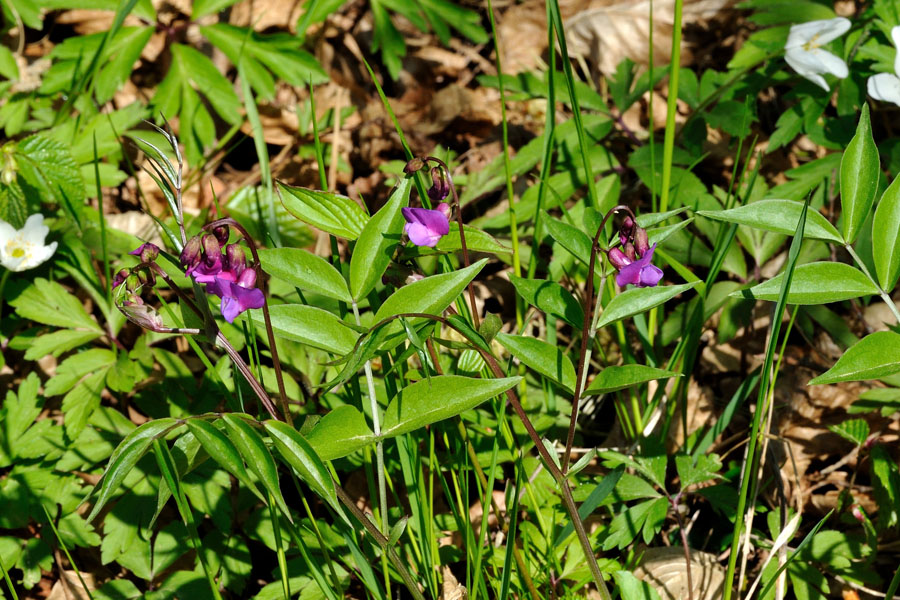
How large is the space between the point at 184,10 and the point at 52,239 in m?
1.90

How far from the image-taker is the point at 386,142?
3672 millimetres

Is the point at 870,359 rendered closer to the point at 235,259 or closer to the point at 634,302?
the point at 634,302

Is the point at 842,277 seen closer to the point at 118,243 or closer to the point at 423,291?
the point at 423,291

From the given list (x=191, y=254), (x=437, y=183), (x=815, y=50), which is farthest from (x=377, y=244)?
(x=815, y=50)

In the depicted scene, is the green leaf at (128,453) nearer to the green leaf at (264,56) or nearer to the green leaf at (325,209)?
the green leaf at (325,209)

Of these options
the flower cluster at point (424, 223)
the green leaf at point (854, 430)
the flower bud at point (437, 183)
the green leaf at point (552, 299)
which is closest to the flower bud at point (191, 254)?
the flower cluster at point (424, 223)

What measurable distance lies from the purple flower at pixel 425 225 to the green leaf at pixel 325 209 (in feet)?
0.43

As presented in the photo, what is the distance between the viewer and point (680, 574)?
75.5 inches

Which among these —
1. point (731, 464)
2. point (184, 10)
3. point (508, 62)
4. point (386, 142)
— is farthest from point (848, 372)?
point (184, 10)

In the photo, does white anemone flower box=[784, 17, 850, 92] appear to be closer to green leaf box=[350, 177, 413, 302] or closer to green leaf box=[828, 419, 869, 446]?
green leaf box=[828, 419, 869, 446]

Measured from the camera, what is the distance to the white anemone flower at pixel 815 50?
2.34 metres

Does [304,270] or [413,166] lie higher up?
[413,166]

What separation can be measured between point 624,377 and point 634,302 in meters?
0.14

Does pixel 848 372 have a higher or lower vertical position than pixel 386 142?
higher
